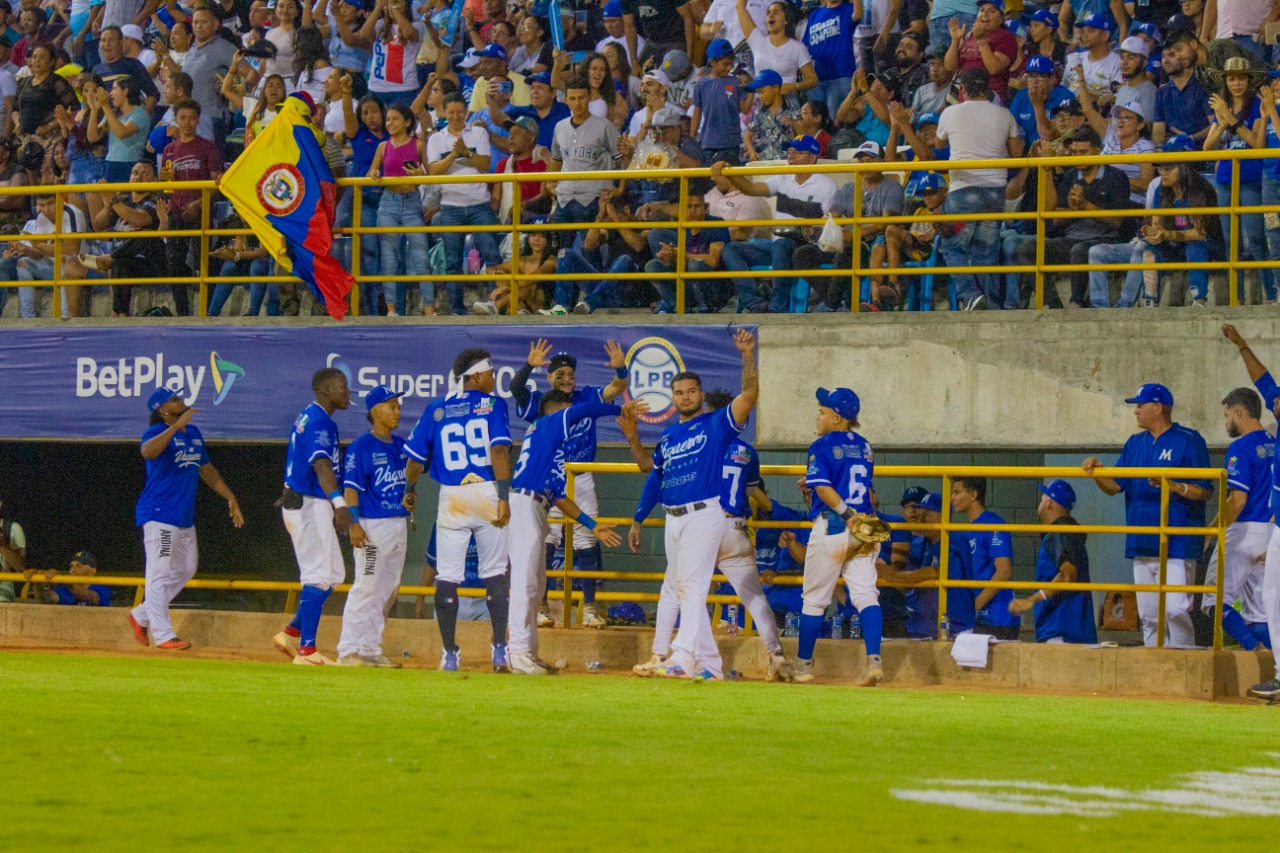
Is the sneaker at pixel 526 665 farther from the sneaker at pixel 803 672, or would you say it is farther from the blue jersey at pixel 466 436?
the sneaker at pixel 803 672

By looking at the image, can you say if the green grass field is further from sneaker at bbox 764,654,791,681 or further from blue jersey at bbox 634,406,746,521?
blue jersey at bbox 634,406,746,521

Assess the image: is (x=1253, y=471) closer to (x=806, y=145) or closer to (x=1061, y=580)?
(x=1061, y=580)

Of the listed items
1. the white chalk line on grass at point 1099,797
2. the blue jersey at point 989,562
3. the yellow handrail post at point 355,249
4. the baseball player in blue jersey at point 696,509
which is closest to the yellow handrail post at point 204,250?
the yellow handrail post at point 355,249

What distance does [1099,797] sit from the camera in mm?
6227

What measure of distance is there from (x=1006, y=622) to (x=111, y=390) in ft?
27.8

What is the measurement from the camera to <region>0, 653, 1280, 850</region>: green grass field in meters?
5.25

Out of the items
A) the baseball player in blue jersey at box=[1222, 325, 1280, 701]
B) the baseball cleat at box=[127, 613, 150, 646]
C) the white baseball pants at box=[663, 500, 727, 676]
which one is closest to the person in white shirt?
the baseball player in blue jersey at box=[1222, 325, 1280, 701]

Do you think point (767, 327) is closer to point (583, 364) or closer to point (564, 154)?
point (583, 364)

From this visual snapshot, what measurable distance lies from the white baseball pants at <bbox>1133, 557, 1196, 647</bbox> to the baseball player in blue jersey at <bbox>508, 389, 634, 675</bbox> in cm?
365

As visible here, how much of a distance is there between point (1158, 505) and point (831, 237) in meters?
3.53

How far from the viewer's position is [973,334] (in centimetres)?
1395

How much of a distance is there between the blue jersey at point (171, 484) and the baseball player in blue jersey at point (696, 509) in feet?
13.8

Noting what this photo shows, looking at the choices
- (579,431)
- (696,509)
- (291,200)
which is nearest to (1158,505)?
(696,509)

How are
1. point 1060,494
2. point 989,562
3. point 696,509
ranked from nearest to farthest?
1. point 696,509
2. point 1060,494
3. point 989,562
